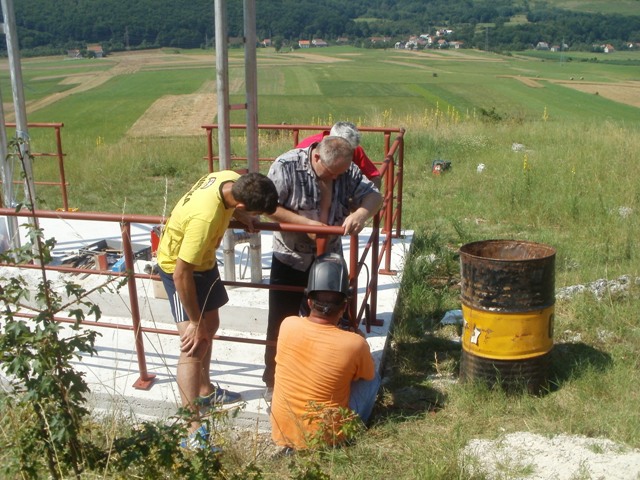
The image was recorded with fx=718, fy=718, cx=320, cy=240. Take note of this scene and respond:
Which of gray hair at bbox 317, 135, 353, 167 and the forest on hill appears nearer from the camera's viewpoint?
gray hair at bbox 317, 135, 353, 167

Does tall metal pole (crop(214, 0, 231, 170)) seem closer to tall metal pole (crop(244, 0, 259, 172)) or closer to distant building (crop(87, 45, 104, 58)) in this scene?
tall metal pole (crop(244, 0, 259, 172))

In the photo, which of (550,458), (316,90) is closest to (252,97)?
(550,458)

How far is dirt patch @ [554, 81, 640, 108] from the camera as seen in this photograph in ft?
147

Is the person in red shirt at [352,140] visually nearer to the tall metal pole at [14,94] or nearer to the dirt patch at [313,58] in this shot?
the tall metal pole at [14,94]

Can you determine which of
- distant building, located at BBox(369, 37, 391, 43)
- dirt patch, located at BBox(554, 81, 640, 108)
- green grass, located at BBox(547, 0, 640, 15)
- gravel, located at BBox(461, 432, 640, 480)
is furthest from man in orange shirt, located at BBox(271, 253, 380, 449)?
green grass, located at BBox(547, 0, 640, 15)

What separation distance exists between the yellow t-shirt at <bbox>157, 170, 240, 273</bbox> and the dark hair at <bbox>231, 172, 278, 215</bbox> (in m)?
0.15

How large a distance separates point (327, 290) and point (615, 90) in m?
52.0

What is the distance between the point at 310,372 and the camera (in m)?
3.62

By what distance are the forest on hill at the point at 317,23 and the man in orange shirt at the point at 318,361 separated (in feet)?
48.9

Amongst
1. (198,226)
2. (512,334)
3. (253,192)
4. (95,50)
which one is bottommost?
(512,334)

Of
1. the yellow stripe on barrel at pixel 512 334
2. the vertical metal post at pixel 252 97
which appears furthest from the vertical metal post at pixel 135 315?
the yellow stripe on barrel at pixel 512 334

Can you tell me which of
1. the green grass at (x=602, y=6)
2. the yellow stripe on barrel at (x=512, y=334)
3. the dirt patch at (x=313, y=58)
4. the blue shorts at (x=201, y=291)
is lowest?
the dirt patch at (x=313, y=58)

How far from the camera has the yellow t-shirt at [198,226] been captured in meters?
3.51

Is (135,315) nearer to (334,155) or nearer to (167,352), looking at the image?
(167,352)
